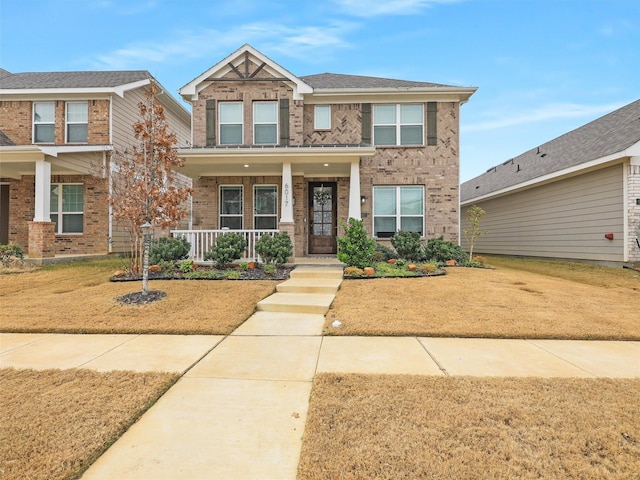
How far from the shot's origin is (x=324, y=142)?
11.7 metres

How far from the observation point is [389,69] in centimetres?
1792

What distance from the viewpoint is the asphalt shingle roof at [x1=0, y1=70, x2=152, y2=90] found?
1254cm

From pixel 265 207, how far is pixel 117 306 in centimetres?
667

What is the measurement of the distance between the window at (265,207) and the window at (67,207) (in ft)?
21.7

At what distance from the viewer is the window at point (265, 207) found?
1148 cm

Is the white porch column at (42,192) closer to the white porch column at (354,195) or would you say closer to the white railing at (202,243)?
the white railing at (202,243)

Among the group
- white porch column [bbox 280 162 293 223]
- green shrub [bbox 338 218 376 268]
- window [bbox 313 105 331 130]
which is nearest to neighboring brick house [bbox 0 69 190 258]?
white porch column [bbox 280 162 293 223]

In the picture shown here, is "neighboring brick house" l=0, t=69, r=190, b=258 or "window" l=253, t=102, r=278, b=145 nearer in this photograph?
"window" l=253, t=102, r=278, b=145

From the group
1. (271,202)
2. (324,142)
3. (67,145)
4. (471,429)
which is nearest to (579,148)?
(324,142)

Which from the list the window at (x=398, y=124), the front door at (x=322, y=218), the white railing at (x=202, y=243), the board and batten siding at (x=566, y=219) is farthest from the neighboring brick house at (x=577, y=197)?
the white railing at (x=202, y=243)

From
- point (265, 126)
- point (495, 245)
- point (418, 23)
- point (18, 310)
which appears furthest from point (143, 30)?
point (495, 245)

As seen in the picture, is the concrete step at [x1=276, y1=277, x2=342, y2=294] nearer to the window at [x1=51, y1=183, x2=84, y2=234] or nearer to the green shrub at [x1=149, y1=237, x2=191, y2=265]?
the green shrub at [x1=149, y1=237, x2=191, y2=265]

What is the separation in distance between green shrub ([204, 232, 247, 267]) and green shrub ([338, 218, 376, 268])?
8.85ft

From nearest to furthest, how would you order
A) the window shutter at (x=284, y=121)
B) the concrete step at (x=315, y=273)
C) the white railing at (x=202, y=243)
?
the concrete step at (x=315, y=273), the white railing at (x=202, y=243), the window shutter at (x=284, y=121)
